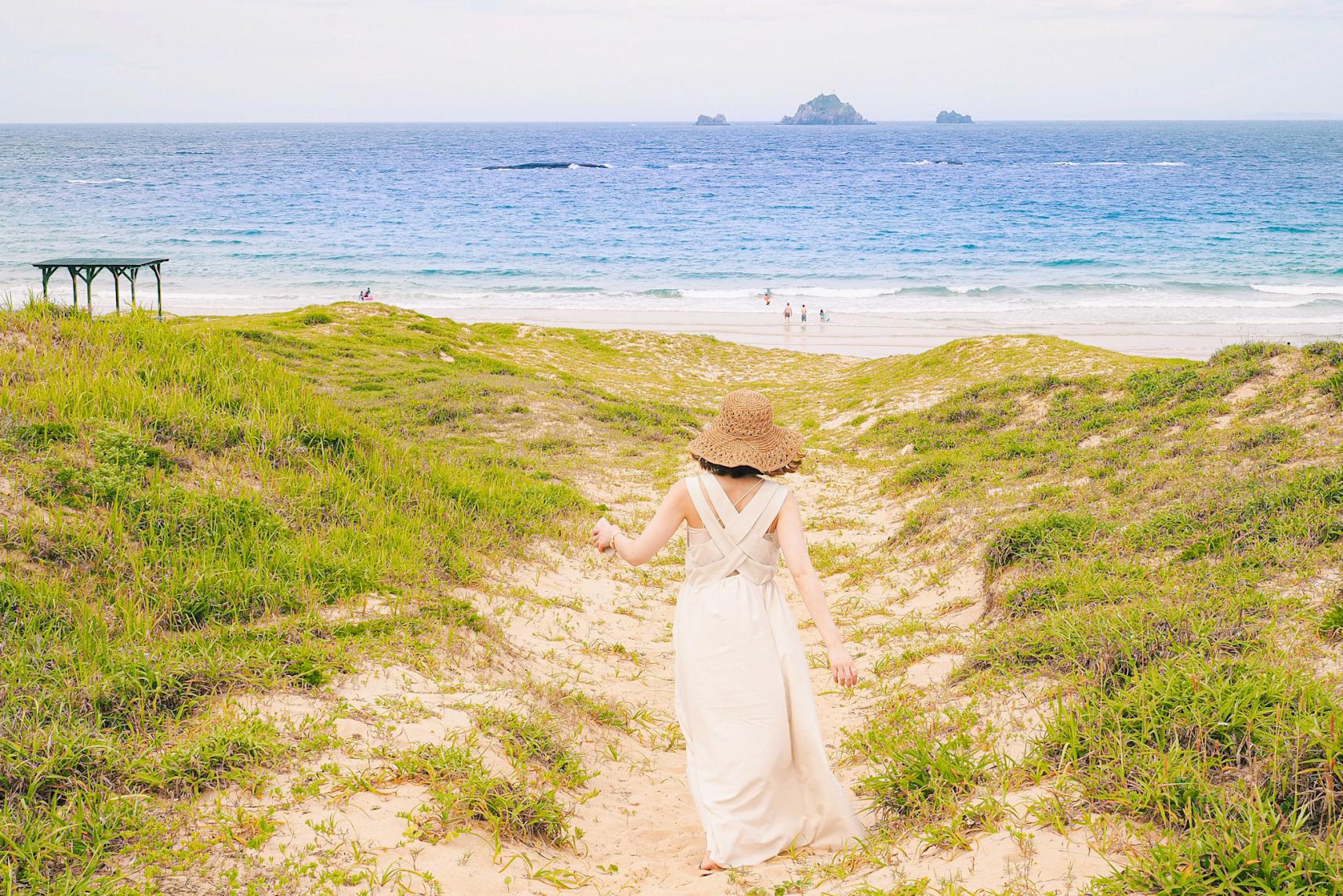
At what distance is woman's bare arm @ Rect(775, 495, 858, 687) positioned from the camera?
12.9 ft

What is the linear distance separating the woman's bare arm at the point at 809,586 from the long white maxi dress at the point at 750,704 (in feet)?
0.26

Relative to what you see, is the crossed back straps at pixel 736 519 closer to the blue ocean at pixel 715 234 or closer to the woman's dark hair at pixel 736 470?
the woman's dark hair at pixel 736 470

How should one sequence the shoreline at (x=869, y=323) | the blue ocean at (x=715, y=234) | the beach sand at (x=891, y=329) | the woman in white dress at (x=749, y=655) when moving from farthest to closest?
the blue ocean at (x=715, y=234), the shoreline at (x=869, y=323), the beach sand at (x=891, y=329), the woman in white dress at (x=749, y=655)

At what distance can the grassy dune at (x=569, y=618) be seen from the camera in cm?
370

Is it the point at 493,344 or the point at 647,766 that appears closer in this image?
the point at 647,766

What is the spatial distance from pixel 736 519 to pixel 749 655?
65 cm

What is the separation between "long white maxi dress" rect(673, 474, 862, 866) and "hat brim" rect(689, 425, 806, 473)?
0.13 m

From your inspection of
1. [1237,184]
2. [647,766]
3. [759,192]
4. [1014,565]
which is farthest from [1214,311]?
[1237,184]

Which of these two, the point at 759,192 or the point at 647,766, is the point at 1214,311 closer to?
the point at 647,766

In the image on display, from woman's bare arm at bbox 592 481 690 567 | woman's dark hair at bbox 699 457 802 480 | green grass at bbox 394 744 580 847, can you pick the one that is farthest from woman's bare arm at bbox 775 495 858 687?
green grass at bbox 394 744 580 847

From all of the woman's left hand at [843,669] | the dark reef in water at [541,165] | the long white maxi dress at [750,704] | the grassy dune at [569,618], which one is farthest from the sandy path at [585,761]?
the dark reef in water at [541,165]

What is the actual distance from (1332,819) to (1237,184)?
109130 millimetres

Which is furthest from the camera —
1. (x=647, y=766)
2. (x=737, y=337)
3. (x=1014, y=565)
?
(x=737, y=337)

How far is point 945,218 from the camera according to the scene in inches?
2699
